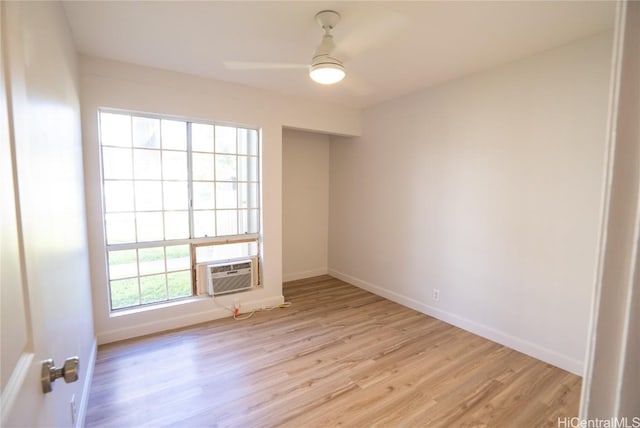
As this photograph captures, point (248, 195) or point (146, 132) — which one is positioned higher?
point (146, 132)

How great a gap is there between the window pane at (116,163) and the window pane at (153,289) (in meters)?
1.04

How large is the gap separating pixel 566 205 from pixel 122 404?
360cm

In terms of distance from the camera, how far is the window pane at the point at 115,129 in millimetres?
2736

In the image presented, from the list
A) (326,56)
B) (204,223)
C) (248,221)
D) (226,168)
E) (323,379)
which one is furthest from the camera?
(248,221)

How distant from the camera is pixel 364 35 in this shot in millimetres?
2193

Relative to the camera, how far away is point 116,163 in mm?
2809

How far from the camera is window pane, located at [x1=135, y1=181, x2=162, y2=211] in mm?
2918

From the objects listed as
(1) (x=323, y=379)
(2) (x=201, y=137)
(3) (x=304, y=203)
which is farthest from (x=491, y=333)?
(2) (x=201, y=137)

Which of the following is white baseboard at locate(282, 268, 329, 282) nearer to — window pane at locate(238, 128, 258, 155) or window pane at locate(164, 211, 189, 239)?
window pane at locate(164, 211, 189, 239)

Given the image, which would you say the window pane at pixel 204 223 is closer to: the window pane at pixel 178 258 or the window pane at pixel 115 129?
the window pane at pixel 178 258

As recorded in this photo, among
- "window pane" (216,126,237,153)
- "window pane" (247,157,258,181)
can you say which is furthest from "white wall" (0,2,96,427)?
"window pane" (247,157,258,181)

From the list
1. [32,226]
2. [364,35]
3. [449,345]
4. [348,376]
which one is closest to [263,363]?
[348,376]

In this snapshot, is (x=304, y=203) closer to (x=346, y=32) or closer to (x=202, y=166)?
(x=202, y=166)

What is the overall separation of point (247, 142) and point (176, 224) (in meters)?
1.24
